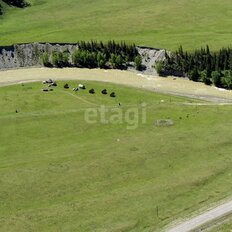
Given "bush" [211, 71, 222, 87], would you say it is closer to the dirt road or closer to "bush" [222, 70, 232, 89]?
"bush" [222, 70, 232, 89]

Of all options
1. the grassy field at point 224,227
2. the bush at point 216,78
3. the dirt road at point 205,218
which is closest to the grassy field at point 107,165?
the dirt road at point 205,218

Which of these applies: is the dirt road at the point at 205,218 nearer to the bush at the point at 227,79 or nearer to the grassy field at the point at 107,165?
the grassy field at the point at 107,165

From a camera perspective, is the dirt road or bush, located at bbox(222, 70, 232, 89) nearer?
the dirt road

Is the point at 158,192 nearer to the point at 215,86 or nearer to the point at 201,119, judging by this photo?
the point at 201,119

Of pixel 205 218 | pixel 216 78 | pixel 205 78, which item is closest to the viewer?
pixel 205 218

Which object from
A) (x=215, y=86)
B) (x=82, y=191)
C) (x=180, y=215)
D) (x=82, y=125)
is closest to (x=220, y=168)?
(x=180, y=215)

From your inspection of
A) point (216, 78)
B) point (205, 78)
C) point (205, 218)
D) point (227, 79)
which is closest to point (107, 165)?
point (205, 218)

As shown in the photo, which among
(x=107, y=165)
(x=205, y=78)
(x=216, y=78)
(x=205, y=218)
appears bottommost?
(x=205, y=218)

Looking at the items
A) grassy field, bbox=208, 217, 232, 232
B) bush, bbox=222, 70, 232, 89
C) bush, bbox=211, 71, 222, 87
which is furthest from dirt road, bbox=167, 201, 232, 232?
bush, bbox=211, 71, 222, 87

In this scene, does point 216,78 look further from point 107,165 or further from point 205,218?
point 205,218
